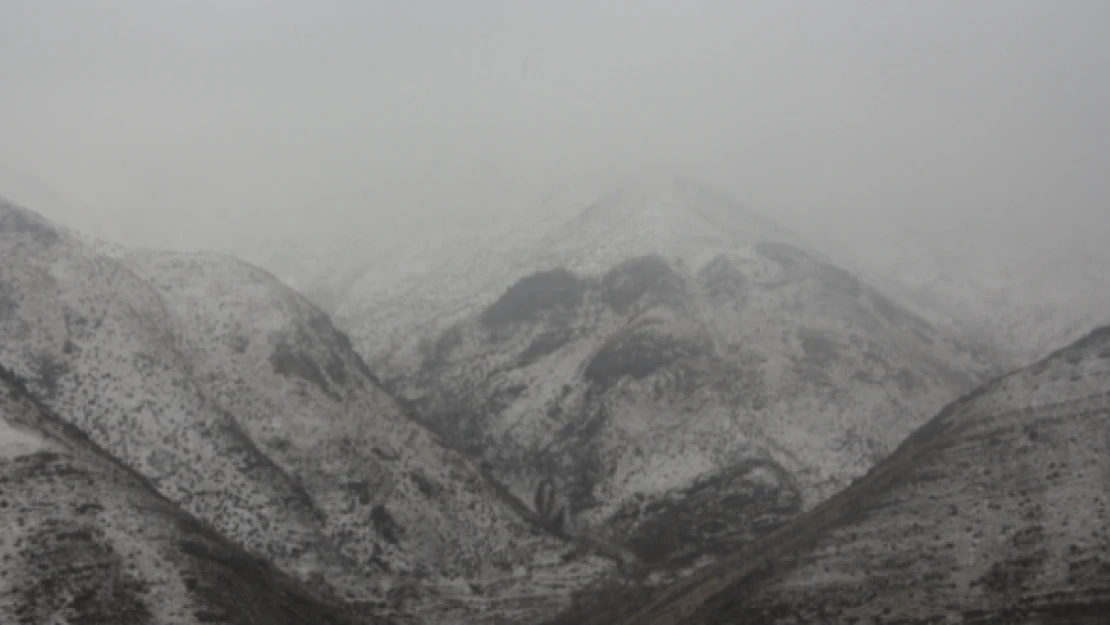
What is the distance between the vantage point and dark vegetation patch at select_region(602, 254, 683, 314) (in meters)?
86.2

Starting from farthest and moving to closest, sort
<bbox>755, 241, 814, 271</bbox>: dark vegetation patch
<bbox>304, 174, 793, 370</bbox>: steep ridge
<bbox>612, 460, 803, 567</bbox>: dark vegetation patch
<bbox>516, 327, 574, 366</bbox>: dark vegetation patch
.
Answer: <bbox>755, 241, 814, 271</bbox>: dark vegetation patch
<bbox>304, 174, 793, 370</bbox>: steep ridge
<bbox>516, 327, 574, 366</bbox>: dark vegetation patch
<bbox>612, 460, 803, 567</bbox>: dark vegetation patch

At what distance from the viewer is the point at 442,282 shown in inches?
4193

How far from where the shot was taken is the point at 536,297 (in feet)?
294

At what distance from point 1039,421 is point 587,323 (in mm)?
45533

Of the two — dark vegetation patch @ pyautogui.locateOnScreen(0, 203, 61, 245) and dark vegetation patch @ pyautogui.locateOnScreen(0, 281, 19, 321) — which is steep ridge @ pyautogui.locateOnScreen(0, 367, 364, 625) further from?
dark vegetation patch @ pyautogui.locateOnScreen(0, 203, 61, 245)

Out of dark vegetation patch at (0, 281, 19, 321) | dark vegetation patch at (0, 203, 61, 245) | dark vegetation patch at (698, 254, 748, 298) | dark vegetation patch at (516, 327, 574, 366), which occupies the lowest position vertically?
dark vegetation patch at (516, 327, 574, 366)

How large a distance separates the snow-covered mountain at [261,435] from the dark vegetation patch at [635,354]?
1614 centimetres

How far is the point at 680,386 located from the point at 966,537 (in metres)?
37.5

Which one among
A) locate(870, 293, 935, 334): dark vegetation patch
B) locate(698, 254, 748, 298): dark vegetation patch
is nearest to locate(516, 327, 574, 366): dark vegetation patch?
locate(698, 254, 748, 298): dark vegetation patch

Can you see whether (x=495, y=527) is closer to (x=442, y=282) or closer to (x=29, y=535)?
(x=29, y=535)

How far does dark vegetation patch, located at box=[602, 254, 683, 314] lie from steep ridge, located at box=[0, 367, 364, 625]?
149 feet

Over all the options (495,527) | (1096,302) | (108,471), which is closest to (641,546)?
(495,527)

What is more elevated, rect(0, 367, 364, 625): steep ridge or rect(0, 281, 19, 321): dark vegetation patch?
rect(0, 281, 19, 321): dark vegetation patch

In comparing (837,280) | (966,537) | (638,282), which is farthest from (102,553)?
(837,280)
